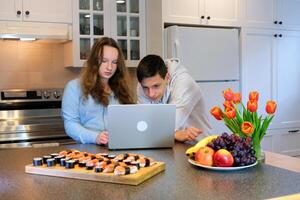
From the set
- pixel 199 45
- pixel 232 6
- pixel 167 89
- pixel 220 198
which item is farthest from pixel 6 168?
pixel 232 6

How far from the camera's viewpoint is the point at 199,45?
328 centimetres

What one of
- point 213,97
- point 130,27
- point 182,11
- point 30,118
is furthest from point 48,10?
point 213,97

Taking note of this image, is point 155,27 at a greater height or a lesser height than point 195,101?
greater

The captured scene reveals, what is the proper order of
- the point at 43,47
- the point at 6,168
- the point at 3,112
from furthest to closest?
the point at 43,47 → the point at 3,112 → the point at 6,168

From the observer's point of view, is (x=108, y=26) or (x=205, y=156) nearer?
(x=205, y=156)

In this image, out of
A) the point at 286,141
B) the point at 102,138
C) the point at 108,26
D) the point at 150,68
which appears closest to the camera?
the point at 102,138

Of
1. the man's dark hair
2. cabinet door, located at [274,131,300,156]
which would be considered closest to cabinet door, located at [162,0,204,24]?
the man's dark hair

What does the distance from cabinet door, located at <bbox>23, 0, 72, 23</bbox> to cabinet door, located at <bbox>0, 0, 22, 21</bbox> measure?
0.15ft

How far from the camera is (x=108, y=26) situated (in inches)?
136

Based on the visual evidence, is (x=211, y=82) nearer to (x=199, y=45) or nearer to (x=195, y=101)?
(x=199, y=45)

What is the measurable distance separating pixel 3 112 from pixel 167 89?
1.55 meters

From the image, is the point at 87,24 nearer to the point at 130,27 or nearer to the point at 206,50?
the point at 130,27

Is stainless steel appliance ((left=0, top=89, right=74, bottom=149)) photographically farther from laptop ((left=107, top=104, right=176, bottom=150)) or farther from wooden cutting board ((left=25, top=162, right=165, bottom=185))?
wooden cutting board ((left=25, top=162, right=165, bottom=185))

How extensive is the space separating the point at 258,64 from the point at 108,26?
1.47m
